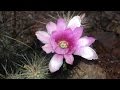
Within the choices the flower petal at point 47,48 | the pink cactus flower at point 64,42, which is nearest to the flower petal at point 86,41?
the pink cactus flower at point 64,42

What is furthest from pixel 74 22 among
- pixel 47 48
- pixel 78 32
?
pixel 47 48

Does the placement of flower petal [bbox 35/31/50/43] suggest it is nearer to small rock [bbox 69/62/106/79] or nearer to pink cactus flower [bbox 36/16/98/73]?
pink cactus flower [bbox 36/16/98/73]

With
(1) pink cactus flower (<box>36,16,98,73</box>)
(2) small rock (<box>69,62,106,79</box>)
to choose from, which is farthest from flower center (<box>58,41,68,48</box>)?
(2) small rock (<box>69,62,106,79</box>)

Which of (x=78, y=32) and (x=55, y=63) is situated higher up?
(x=78, y=32)

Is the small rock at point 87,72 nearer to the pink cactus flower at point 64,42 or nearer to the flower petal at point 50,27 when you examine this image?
the pink cactus flower at point 64,42

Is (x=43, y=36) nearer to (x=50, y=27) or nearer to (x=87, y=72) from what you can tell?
(x=50, y=27)

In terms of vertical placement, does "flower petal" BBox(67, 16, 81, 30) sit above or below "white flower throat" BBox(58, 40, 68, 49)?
above

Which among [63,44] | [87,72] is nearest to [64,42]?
[63,44]

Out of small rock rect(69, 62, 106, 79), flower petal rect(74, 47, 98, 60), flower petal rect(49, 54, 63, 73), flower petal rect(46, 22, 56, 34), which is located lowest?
small rock rect(69, 62, 106, 79)
